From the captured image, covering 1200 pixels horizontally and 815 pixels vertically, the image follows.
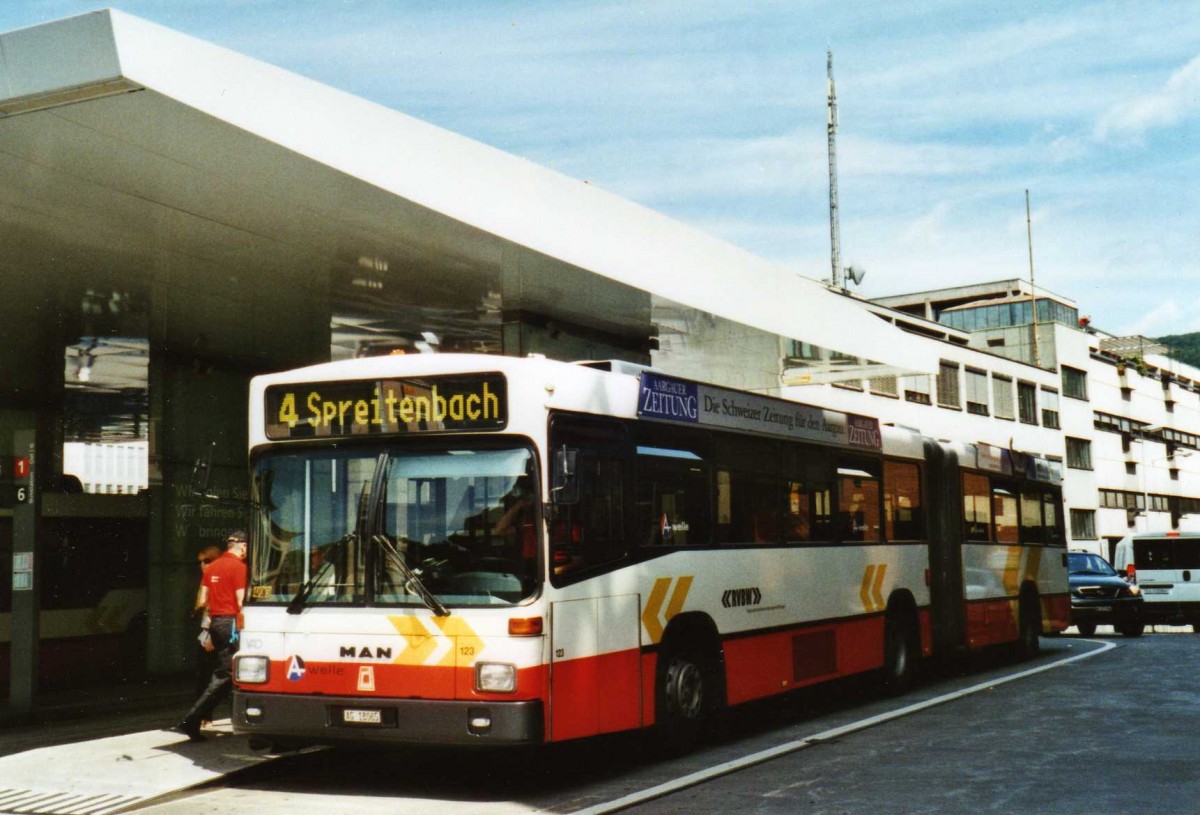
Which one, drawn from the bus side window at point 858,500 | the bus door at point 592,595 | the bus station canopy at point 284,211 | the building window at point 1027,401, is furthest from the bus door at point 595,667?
the building window at point 1027,401

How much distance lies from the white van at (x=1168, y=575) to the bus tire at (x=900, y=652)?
531 inches

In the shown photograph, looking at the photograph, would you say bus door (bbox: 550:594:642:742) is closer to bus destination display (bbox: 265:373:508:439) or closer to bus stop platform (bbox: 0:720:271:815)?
bus destination display (bbox: 265:373:508:439)

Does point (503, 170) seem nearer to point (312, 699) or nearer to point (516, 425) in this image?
point (516, 425)

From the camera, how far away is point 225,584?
11.4m

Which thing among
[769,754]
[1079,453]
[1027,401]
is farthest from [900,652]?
[1079,453]

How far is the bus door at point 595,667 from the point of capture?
8898mm

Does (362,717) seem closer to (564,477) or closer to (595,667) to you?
(595,667)

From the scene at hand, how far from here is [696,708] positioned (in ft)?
35.1

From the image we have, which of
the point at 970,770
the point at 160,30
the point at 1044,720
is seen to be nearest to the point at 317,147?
the point at 160,30

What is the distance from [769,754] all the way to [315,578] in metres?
3.76

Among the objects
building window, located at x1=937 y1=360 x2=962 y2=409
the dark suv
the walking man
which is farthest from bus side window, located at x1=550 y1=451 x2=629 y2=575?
building window, located at x1=937 y1=360 x2=962 y2=409

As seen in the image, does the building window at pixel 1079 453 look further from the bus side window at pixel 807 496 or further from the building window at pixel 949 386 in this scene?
the bus side window at pixel 807 496

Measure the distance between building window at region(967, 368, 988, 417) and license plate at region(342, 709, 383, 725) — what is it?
56016mm

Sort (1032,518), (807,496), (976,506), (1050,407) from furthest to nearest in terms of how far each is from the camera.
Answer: (1050,407) → (1032,518) → (976,506) → (807,496)
